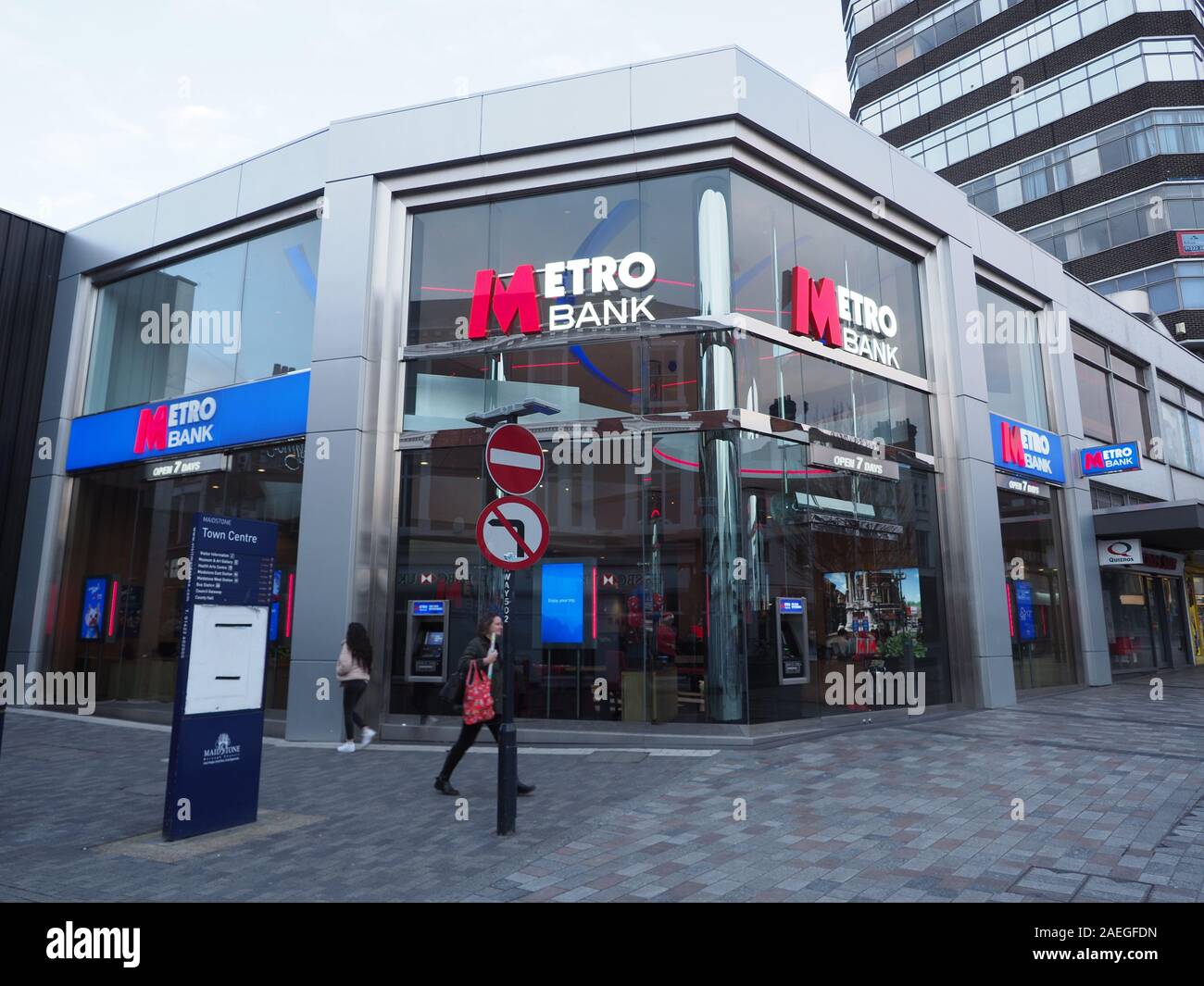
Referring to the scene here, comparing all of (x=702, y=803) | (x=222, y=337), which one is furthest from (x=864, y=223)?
(x=222, y=337)

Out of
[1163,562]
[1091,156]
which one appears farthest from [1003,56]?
[1163,562]

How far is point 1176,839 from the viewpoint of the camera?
18.1 feet

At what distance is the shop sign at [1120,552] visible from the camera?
17.2m

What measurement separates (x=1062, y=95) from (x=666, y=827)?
3626cm

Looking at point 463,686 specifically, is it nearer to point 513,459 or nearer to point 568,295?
point 513,459

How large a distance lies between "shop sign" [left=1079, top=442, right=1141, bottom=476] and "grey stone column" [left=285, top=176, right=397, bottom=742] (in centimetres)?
1482

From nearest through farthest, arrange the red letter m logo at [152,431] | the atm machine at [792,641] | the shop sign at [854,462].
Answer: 1. the atm machine at [792,641]
2. the shop sign at [854,462]
3. the red letter m logo at [152,431]

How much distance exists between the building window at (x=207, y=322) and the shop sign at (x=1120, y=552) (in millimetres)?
16812

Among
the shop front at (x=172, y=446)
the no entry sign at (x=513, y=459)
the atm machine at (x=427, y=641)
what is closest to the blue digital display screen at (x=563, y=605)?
the atm machine at (x=427, y=641)

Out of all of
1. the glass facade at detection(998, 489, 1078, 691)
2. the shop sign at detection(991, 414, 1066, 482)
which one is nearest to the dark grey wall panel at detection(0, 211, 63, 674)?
the shop sign at detection(991, 414, 1066, 482)
